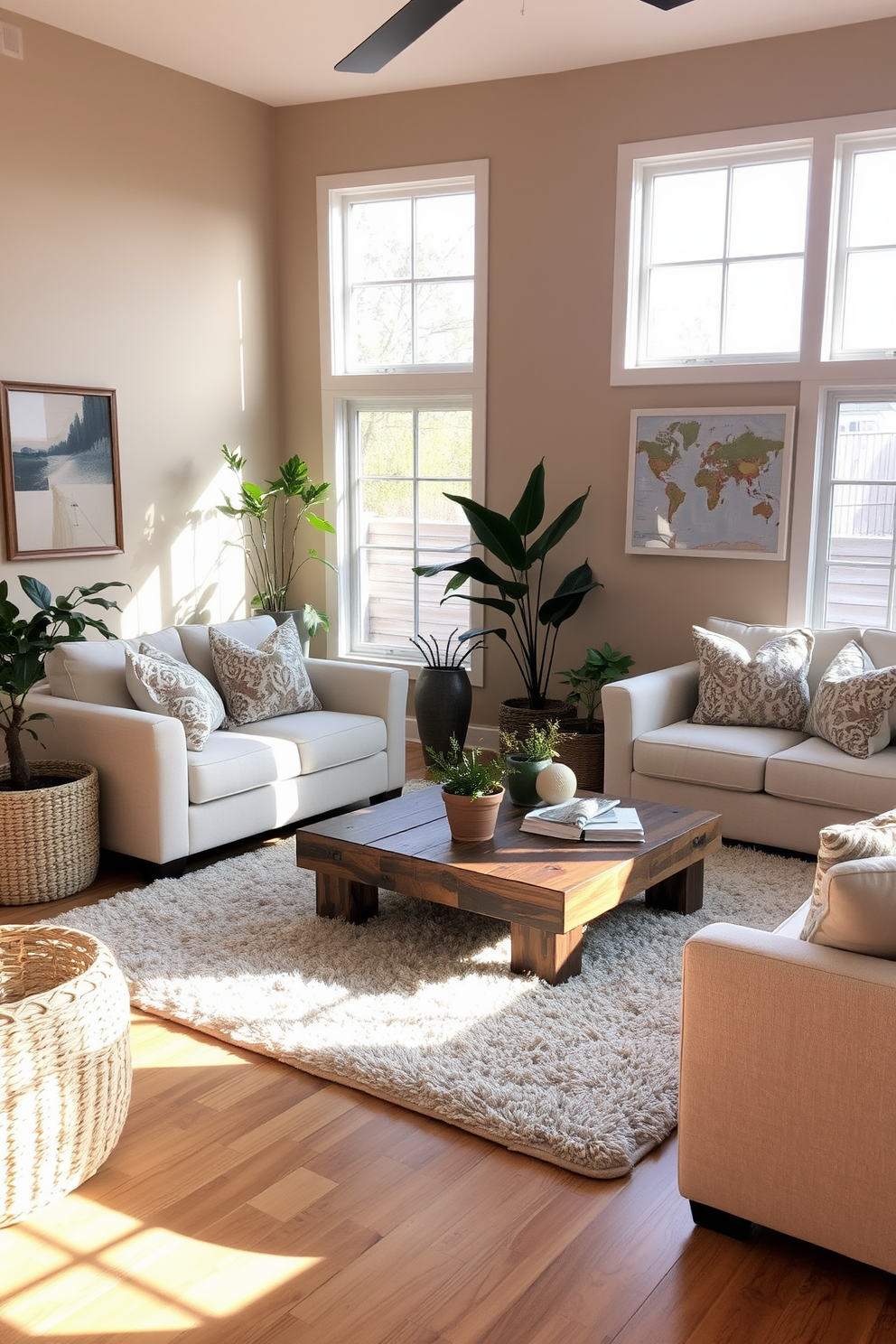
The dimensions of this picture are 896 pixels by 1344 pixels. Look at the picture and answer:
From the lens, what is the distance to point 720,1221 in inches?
86.0

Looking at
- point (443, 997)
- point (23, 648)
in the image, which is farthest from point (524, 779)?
point (23, 648)

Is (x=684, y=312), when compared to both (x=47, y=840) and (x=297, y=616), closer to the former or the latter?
(x=297, y=616)

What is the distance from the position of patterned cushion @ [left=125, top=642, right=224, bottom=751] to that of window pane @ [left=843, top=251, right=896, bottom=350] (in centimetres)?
315

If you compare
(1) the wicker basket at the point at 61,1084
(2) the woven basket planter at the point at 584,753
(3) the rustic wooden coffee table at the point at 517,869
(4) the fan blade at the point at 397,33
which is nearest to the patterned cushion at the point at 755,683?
(2) the woven basket planter at the point at 584,753

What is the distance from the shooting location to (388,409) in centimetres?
624

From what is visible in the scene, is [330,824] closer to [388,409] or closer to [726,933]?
[726,933]

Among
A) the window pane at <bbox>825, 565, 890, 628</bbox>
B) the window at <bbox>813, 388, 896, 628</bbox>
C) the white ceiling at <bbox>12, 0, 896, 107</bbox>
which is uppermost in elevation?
the white ceiling at <bbox>12, 0, 896, 107</bbox>

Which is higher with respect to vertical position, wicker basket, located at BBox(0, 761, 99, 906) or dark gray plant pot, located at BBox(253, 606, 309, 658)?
dark gray plant pot, located at BBox(253, 606, 309, 658)

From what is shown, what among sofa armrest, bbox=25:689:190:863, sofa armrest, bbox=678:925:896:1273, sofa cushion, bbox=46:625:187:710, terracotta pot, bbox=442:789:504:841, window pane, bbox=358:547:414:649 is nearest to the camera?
sofa armrest, bbox=678:925:896:1273

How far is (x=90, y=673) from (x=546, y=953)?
6.88ft

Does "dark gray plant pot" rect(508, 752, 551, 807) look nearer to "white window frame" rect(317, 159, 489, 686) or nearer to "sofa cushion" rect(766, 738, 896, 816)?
"sofa cushion" rect(766, 738, 896, 816)

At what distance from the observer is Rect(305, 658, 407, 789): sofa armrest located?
16.1 ft

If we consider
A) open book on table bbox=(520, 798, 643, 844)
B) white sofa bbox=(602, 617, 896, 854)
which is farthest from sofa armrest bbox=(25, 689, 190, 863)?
white sofa bbox=(602, 617, 896, 854)

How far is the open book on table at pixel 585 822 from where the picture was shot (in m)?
3.44
